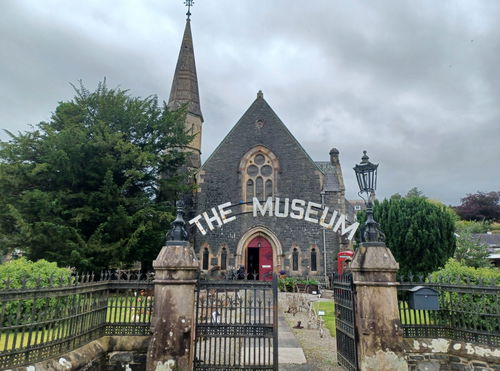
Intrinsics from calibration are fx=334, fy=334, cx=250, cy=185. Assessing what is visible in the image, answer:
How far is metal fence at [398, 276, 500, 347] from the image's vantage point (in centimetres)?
560

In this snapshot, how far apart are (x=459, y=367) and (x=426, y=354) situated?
0.53 metres

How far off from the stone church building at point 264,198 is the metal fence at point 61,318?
14239 millimetres

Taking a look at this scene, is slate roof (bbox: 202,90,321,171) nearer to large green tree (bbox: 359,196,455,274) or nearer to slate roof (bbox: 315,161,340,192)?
slate roof (bbox: 315,161,340,192)

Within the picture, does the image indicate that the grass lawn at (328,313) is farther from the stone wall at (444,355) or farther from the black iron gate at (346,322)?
the stone wall at (444,355)

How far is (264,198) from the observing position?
71.5 ft

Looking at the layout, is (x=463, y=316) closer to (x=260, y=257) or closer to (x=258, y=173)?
(x=260, y=257)

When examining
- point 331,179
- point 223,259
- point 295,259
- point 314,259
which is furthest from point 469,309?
point 331,179

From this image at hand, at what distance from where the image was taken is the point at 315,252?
20.9 m

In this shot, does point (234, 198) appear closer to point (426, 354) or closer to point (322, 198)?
point (322, 198)

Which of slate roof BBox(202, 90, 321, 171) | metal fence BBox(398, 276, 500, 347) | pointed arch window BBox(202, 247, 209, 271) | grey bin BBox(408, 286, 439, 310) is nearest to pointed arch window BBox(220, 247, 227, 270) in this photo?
pointed arch window BBox(202, 247, 209, 271)

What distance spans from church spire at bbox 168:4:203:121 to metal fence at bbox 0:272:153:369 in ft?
72.2

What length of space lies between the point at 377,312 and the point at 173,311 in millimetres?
3515

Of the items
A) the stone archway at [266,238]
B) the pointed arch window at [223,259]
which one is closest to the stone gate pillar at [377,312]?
the stone archway at [266,238]

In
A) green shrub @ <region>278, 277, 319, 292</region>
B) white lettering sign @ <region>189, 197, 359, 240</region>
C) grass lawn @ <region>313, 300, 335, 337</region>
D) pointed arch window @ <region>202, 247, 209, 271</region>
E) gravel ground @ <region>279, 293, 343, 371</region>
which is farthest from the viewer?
pointed arch window @ <region>202, 247, 209, 271</region>
